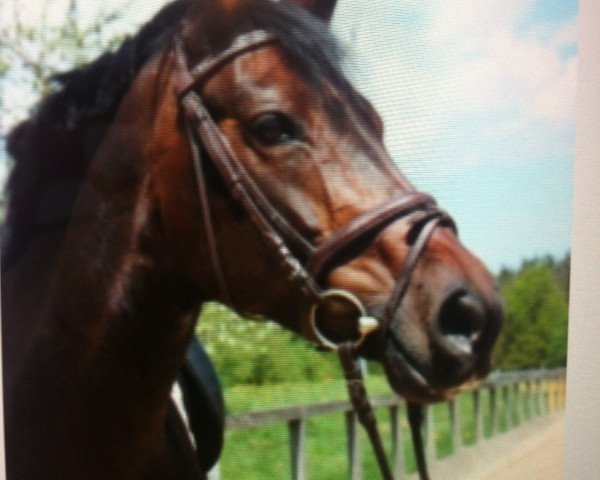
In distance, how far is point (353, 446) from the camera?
1052 millimetres

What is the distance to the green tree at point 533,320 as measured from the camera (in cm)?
102

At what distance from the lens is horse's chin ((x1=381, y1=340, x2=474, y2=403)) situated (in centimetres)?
79

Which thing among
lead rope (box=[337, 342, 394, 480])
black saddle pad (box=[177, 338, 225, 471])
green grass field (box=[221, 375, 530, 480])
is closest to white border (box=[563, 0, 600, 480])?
green grass field (box=[221, 375, 530, 480])

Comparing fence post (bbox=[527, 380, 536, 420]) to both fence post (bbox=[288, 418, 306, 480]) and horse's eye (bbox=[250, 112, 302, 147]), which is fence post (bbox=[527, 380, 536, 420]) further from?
horse's eye (bbox=[250, 112, 302, 147])

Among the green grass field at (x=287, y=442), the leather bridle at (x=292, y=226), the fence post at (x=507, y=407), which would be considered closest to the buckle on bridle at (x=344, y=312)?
the leather bridle at (x=292, y=226)

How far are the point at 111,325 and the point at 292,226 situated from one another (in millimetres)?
258

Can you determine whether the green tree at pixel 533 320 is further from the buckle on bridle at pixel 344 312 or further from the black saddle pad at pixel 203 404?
the black saddle pad at pixel 203 404

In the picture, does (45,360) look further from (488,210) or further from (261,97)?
(488,210)

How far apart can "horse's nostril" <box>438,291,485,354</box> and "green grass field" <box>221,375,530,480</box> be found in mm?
260

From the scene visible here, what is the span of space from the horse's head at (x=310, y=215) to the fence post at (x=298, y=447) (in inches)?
12.1

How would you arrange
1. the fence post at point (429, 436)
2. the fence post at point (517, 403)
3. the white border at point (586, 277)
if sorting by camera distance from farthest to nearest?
the white border at point (586, 277) → the fence post at point (517, 403) → the fence post at point (429, 436)

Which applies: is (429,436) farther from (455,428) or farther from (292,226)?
(292,226)

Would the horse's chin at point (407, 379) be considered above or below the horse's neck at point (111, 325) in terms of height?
below

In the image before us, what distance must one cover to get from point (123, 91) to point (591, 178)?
827 mm
